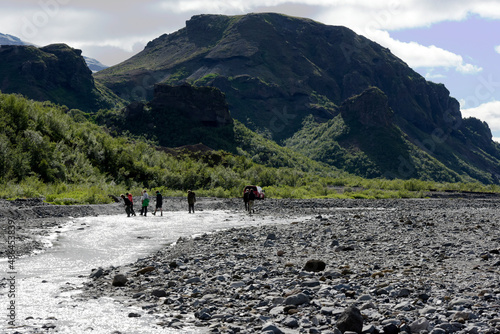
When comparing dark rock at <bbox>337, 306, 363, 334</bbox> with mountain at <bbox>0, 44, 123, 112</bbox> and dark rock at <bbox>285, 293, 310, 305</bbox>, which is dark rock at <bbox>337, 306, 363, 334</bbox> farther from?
mountain at <bbox>0, 44, 123, 112</bbox>

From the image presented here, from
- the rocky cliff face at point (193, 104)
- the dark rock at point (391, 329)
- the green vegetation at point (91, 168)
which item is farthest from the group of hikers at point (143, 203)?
the rocky cliff face at point (193, 104)

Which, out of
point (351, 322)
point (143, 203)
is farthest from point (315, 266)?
point (143, 203)

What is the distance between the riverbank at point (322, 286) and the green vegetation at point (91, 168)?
23227 mm

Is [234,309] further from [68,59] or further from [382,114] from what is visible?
[68,59]

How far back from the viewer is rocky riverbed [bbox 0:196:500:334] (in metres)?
6.85

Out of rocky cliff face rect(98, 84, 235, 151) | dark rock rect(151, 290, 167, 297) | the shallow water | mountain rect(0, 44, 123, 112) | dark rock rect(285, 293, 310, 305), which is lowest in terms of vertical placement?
the shallow water

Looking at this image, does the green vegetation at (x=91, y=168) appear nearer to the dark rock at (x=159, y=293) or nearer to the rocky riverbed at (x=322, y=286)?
the rocky riverbed at (x=322, y=286)

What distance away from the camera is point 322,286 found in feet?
29.2

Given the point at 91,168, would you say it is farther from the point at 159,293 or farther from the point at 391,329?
the point at 391,329

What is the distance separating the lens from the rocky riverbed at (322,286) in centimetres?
685

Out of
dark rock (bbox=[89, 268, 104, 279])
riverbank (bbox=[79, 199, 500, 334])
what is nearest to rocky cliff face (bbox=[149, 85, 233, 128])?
riverbank (bbox=[79, 199, 500, 334])

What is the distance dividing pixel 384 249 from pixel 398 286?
4.81 metres

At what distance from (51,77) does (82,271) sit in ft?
526

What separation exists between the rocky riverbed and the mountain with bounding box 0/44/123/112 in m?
147
